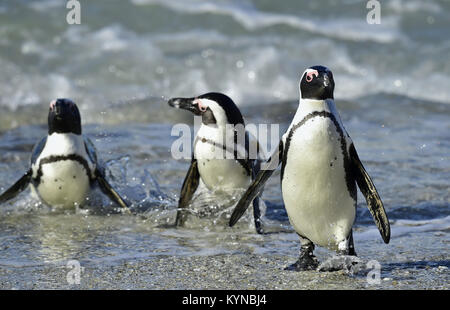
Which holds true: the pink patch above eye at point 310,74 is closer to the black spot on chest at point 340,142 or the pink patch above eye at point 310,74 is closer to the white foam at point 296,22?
the black spot on chest at point 340,142

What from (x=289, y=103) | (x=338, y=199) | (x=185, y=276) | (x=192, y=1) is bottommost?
(x=185, y=276)

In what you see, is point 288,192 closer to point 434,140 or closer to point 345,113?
point 434,140

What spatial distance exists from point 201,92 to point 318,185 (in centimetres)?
855

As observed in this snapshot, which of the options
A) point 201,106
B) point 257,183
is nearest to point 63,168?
point 201,106

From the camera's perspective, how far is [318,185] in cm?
410

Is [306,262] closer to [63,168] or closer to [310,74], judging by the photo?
[310,74]

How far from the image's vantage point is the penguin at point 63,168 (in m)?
5.69

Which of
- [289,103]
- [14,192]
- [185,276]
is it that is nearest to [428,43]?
[289,103]

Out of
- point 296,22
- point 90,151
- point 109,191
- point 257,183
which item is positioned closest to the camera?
point 257,183

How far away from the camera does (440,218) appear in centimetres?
543

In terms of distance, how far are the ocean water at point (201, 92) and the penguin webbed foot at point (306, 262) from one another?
0.39 m

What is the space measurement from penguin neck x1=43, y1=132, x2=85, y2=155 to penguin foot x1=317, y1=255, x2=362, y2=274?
7.81 ft

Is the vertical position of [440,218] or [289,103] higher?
[289,103]

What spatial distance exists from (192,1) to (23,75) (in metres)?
4.02
